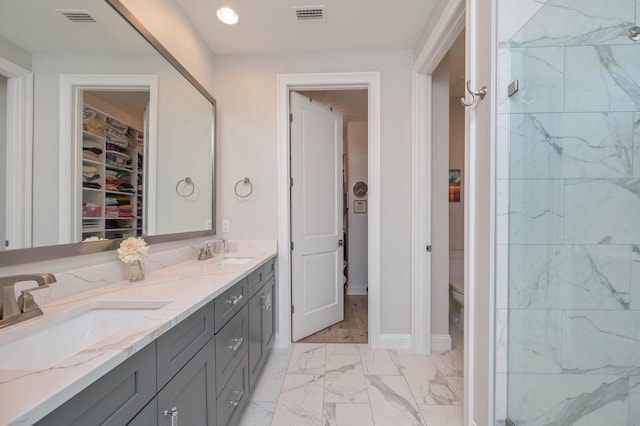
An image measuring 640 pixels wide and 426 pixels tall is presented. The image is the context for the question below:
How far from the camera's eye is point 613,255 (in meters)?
1.10

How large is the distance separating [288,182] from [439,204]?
134 cm

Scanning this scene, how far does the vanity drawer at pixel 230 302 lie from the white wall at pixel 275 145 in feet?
2.86

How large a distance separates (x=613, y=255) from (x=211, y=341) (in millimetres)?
1713

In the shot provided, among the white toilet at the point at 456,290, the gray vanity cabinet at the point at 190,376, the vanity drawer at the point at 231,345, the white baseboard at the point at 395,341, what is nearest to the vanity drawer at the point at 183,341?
the gray vanity cabinet at the point at 190,376

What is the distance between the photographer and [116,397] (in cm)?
64

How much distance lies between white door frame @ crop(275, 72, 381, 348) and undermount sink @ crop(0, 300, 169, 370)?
1403mm

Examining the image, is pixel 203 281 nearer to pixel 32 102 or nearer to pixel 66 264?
pixel 66 264

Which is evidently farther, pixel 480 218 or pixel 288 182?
pixel 288 182

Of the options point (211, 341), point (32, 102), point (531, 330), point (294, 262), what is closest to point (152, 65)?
point (32, 102)

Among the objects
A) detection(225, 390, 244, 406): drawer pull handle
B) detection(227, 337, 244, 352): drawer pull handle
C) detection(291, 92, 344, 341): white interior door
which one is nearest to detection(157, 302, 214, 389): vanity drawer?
detection(227, 337, 244, 352): drawer pull handle

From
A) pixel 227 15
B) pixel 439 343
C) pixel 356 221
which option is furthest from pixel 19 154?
pixel 356 221

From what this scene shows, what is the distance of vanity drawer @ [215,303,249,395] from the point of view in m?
1.20

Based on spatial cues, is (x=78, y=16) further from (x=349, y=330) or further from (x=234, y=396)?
(x=349, y=330)

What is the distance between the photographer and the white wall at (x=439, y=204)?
2307mm
